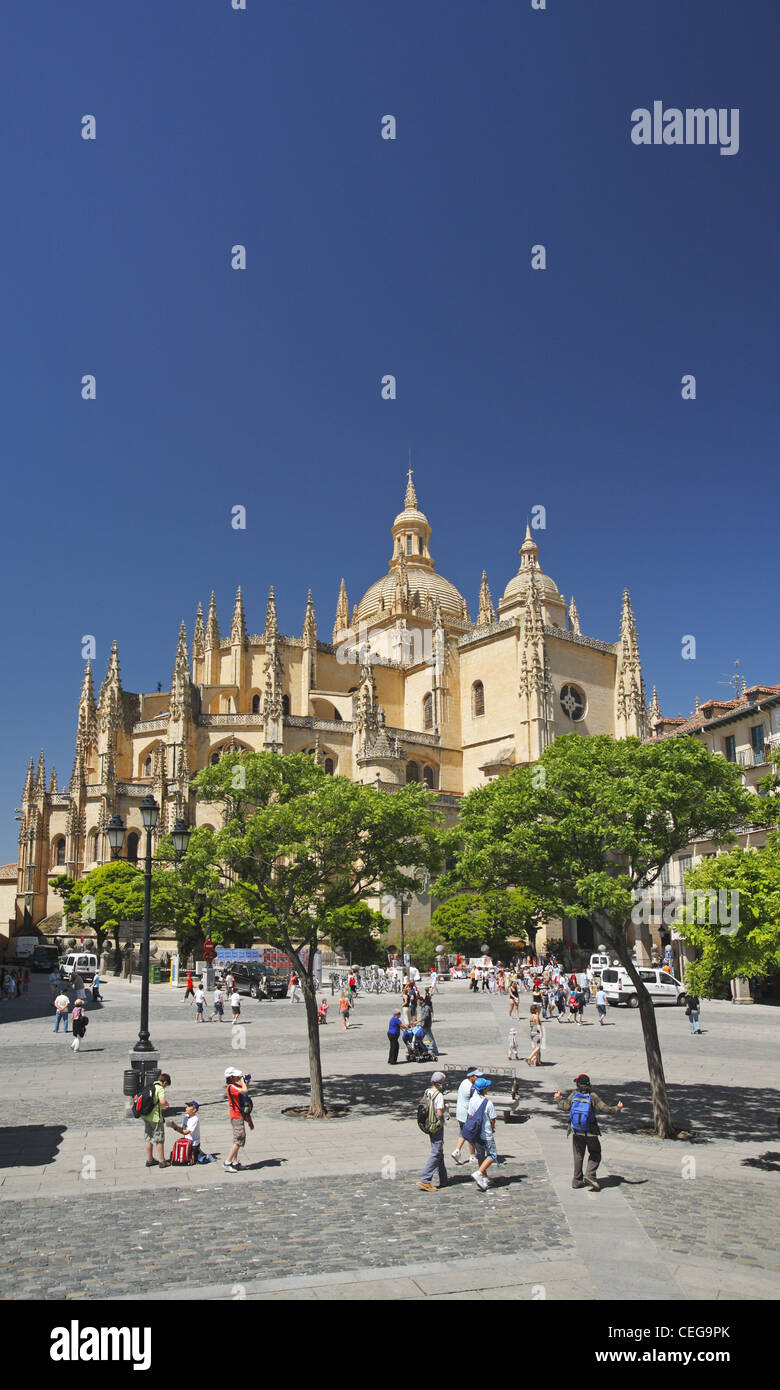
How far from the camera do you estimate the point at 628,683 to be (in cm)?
5900

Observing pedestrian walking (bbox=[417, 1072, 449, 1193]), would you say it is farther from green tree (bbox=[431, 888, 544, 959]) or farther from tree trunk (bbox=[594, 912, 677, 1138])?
green tree (bbox=[431, 888, 544, 959])

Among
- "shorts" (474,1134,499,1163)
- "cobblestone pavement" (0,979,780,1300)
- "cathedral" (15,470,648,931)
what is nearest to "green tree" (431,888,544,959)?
"cathedral" (15,470,648,931)

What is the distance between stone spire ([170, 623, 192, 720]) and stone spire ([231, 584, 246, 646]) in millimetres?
6993

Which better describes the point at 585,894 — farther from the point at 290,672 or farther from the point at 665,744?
the point at 290,672

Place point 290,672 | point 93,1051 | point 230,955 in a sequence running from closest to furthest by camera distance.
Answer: point 93,1051, point 230,955, point 290,672

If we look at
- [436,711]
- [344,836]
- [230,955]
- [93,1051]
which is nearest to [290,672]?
[436,711]

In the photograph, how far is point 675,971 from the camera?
140 ft

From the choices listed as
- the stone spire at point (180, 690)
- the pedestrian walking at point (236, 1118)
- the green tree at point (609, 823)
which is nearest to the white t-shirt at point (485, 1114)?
the pedestrian walking at point (236, 1118)

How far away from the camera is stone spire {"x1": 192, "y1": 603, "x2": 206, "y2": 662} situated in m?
62.2

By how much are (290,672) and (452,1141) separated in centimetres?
4864

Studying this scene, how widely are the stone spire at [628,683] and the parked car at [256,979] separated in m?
29.5

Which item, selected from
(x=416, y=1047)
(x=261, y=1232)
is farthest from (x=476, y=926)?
(x=261, y=1232)

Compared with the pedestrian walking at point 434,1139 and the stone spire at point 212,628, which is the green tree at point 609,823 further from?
the stone spire at point 212,628

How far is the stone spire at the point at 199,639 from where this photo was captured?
62.2m
